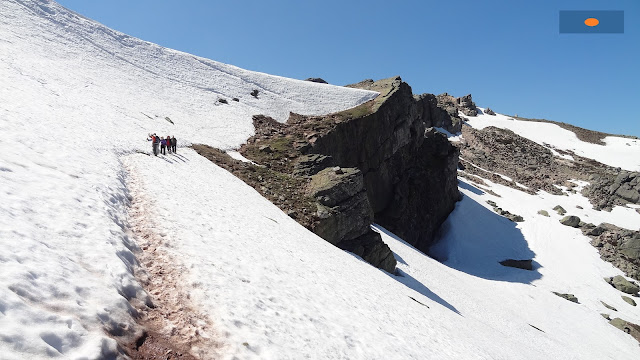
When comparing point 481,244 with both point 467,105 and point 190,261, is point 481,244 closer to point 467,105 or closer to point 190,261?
point 190,261

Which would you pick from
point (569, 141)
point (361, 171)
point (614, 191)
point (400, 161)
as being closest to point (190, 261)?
point (361, 171)

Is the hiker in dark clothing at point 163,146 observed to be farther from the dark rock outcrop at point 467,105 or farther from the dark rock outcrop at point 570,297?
the dark rock outcrop at point 467,105

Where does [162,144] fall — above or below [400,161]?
below

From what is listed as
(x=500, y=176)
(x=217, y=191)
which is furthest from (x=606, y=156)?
(x=217, y=191)

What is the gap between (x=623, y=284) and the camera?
3834 centimetres

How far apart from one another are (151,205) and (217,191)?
255 inches

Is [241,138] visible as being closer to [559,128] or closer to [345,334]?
[345,334]

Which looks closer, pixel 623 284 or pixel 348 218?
pixel 348 218

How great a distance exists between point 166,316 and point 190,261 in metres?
2.48

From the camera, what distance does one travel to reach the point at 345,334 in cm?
973

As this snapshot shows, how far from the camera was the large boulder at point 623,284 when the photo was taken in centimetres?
3784

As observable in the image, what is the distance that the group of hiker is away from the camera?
71.8 feet

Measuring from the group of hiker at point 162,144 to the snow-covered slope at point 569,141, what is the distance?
343ft

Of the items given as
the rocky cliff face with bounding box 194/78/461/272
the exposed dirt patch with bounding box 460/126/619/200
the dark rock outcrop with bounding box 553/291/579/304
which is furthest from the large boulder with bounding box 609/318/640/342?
the exposed dirt patch with bounding box 460/126/619/200
